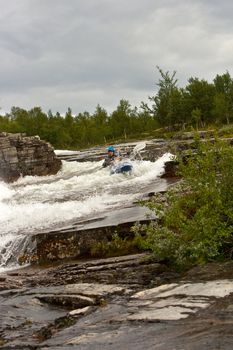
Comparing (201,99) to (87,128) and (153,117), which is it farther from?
(87,128)

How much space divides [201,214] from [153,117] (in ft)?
261

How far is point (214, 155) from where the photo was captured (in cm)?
949

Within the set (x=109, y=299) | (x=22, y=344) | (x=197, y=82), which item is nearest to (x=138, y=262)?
(x=109, y=299)

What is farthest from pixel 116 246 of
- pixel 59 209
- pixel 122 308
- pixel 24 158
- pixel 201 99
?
pixel 201 99

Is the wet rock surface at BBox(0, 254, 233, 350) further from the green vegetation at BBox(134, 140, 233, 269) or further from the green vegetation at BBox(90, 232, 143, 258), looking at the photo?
the green vegetation at BBox(90, 232, 143, 258)

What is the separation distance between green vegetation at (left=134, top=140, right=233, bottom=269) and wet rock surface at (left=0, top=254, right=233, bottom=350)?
0.39 metres

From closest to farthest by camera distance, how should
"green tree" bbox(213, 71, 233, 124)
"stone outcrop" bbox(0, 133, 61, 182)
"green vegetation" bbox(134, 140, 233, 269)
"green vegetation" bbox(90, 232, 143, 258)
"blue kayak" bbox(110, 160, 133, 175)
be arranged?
"green vegetation" bbox(134, 140, 233, 269) → "green vegetation" bbox(90, 232, 143, 258) → "blue kayak" bbox(110, 160, 133, 175) → "stone outcrop" bbox(0, 133, 61, 182) → "green tree" bbox(213, 71, 233, 124)

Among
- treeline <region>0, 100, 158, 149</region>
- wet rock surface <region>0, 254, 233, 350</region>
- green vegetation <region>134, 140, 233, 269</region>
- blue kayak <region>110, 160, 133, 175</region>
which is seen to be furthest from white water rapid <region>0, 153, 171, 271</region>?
treeline <region>0, 100, 158, 149</region>

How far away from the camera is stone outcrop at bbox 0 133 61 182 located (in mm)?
41969

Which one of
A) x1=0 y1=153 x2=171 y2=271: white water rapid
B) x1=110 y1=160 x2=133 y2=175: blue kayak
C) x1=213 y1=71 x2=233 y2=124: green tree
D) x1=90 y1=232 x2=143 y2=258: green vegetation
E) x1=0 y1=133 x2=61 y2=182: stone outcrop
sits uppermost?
x1=213 y1=71 x2=233 y2=124: green tree

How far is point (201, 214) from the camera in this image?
340 inches

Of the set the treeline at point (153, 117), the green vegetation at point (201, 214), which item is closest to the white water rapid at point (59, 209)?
the green vegetation at point (201, 214)

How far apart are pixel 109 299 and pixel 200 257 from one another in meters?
1.89

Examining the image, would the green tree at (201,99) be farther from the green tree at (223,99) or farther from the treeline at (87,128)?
the treeline at (87,128)
